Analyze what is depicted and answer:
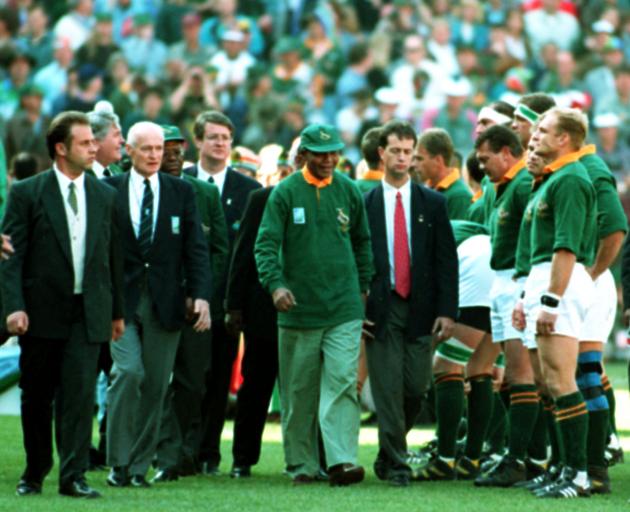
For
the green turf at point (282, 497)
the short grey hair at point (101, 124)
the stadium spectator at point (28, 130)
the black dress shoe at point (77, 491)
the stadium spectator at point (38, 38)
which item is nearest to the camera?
the green turf at point (282, 497)

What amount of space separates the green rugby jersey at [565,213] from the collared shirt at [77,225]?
101 inches

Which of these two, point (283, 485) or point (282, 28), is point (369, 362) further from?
point (282, 28)

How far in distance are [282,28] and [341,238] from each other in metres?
16.0

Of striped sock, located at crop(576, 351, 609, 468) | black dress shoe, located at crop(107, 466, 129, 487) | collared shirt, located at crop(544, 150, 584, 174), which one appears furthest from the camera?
black dress shoe, located at crop(107, 466, 129, 487)

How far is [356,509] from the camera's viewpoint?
9734 mm

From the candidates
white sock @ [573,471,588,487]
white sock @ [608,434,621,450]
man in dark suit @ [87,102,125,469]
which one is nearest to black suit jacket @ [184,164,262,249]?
man in dark suit @ [87,102,125,469]

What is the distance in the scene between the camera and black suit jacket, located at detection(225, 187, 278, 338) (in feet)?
38.9

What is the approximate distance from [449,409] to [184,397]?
1.69 meters

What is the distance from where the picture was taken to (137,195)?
444 inches

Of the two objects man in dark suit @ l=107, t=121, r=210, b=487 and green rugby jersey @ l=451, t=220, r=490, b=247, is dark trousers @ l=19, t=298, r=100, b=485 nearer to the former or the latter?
man in dark suit @ l=107, t=121, r=210, b=487

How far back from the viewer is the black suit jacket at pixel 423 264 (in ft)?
37.5

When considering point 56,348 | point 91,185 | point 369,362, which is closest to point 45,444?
point 56,348

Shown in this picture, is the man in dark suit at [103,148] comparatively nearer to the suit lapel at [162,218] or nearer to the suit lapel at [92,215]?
the suit lapel at [162,218]

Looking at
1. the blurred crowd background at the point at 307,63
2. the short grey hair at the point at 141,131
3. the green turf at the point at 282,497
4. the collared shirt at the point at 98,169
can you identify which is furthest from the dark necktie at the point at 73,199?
the blurred crowd background at the point at 307,63
